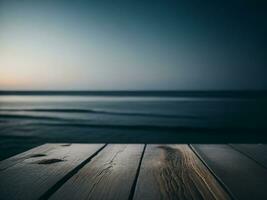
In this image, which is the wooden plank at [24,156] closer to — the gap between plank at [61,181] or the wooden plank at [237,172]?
the gap between plank at [61,181]

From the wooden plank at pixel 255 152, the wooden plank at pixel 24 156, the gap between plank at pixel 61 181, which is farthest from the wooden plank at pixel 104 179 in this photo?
the wooden plank at pixel 255 152

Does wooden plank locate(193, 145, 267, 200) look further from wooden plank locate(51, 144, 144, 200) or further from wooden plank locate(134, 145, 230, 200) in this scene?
wooden plank locate(51, 144, 144, 200)

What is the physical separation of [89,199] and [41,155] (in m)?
0.95

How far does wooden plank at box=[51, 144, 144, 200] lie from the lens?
1.24 metres

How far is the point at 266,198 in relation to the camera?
3.97ft

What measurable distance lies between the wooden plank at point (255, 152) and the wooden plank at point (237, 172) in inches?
1.9

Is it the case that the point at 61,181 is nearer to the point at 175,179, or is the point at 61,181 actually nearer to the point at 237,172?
the point at 175,179

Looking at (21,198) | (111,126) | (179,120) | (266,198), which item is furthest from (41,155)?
(179,120)

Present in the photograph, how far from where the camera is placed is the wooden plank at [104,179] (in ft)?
4.08

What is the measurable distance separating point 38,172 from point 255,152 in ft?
5.05

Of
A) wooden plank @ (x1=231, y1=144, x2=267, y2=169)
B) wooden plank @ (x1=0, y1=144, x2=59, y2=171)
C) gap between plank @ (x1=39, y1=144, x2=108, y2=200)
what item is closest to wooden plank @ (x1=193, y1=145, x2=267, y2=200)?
wooden plank @ (x1=231, y1=144, x2=267, y2=169)

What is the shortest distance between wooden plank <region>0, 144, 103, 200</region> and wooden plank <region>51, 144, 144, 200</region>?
87 millimetres

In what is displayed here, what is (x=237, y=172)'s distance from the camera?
1585mm

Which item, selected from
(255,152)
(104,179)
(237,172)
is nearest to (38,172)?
(104,179)
